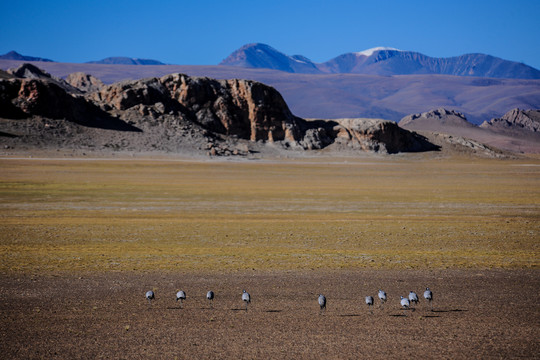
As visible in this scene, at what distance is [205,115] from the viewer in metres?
129

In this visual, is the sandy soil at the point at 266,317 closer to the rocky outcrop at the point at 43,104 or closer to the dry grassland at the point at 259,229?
the dry grassland at the point at 259,229

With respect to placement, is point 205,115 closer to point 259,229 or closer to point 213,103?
point 213,103

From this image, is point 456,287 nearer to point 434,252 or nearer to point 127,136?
point 434,252

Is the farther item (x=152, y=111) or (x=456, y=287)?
(x=152, y=111)

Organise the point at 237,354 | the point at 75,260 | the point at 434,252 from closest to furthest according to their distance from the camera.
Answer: the point at 237,354 → the point at 75,260 → the point at 434,252

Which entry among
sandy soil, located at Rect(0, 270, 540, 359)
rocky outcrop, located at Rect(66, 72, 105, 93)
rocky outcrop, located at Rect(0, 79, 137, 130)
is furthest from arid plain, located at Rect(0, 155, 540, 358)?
rocky outcrop, located at Rect(66, 72, 105, 93)

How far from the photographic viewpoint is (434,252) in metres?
18.7

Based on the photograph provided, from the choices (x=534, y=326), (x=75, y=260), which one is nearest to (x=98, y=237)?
(x=75, y=260)

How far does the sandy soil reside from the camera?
32.4 feet

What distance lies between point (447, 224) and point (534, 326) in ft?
48.4

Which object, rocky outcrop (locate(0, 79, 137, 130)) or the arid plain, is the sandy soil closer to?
the arid plain

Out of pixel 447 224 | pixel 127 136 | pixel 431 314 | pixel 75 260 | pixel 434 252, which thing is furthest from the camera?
pixel 127 136

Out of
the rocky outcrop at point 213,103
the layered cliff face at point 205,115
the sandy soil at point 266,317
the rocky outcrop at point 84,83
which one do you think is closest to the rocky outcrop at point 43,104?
the layered cliff face at point 205,115

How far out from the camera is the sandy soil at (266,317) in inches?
388
